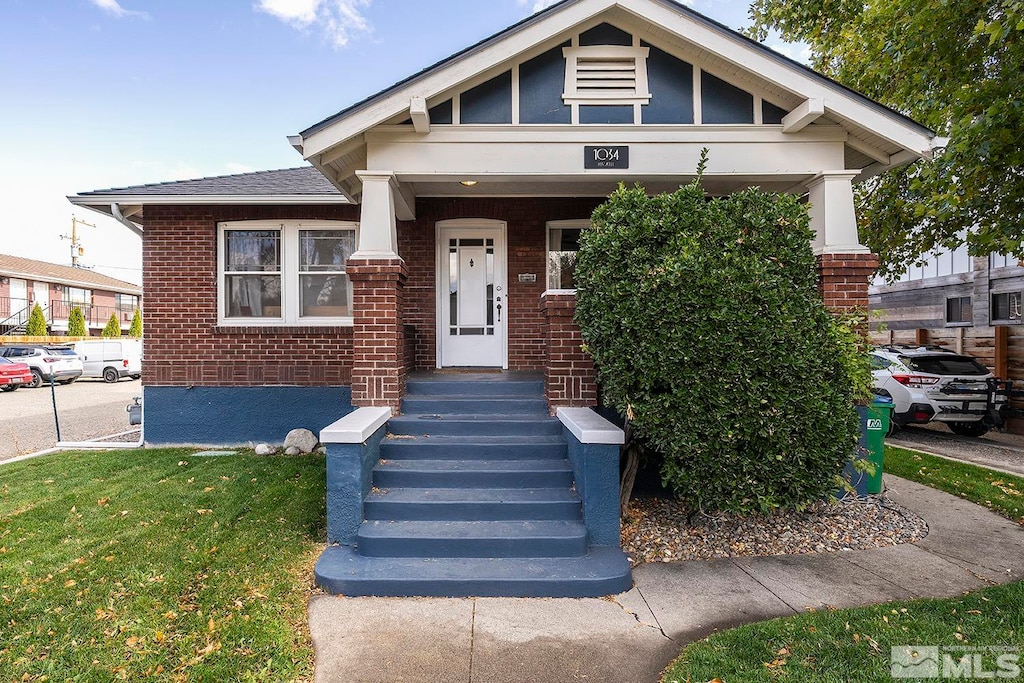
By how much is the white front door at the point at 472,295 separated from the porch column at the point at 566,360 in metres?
2.41

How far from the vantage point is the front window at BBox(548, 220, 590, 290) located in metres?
7.88

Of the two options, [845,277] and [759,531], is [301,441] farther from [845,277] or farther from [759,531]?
[845,277]

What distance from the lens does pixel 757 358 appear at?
12.4 feet

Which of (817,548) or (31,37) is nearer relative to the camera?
(817,548)

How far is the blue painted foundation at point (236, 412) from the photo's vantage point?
7.73m

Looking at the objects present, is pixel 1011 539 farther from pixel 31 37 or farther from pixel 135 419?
pixel 31 37

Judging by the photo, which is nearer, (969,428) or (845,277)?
(845,277)

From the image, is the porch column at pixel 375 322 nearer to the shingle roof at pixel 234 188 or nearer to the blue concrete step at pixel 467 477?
the blue concrete step at pixel 467 477

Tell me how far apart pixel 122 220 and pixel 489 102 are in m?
5.93

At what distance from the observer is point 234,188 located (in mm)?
7738

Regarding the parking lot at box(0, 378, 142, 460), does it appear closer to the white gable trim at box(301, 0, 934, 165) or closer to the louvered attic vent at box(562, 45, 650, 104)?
the white gable trim at box(301, 0, 934, 165)

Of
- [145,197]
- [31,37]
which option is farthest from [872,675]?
[31,37]

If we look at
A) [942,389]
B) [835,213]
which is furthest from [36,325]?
[942,389]

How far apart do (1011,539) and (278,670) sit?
5.92m
